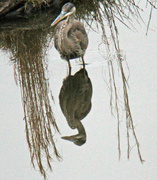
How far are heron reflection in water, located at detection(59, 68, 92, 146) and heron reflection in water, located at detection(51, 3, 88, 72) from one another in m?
0.26

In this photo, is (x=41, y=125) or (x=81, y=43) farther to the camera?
(x=81, y=43)

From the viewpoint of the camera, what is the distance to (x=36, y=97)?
5.39 meters

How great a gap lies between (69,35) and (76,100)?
862 millimetres

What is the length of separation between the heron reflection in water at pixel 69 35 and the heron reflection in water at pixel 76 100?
10.1 inches

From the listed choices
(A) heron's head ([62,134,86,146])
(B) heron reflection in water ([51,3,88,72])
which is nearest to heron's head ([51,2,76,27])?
(B) heron reflection in water ([51,3,88,72])

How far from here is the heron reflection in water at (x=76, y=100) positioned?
15.8 ft

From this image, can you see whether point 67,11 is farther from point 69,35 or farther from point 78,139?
point 78,139

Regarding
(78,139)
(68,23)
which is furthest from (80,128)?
(68,23)

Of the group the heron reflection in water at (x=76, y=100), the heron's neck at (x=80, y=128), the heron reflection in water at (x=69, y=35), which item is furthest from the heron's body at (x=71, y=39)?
the heron's neck at (x=80, y=128)

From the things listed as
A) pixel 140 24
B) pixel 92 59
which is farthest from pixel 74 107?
pixel 140 24

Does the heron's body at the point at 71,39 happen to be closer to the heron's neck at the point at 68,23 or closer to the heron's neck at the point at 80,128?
the heron's neck at the point at 68,23

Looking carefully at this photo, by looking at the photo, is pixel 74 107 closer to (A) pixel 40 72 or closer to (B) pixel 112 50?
(A) pixel 40 72

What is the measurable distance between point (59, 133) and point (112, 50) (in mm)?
1867

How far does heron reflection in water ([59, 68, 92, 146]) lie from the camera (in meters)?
4.83
